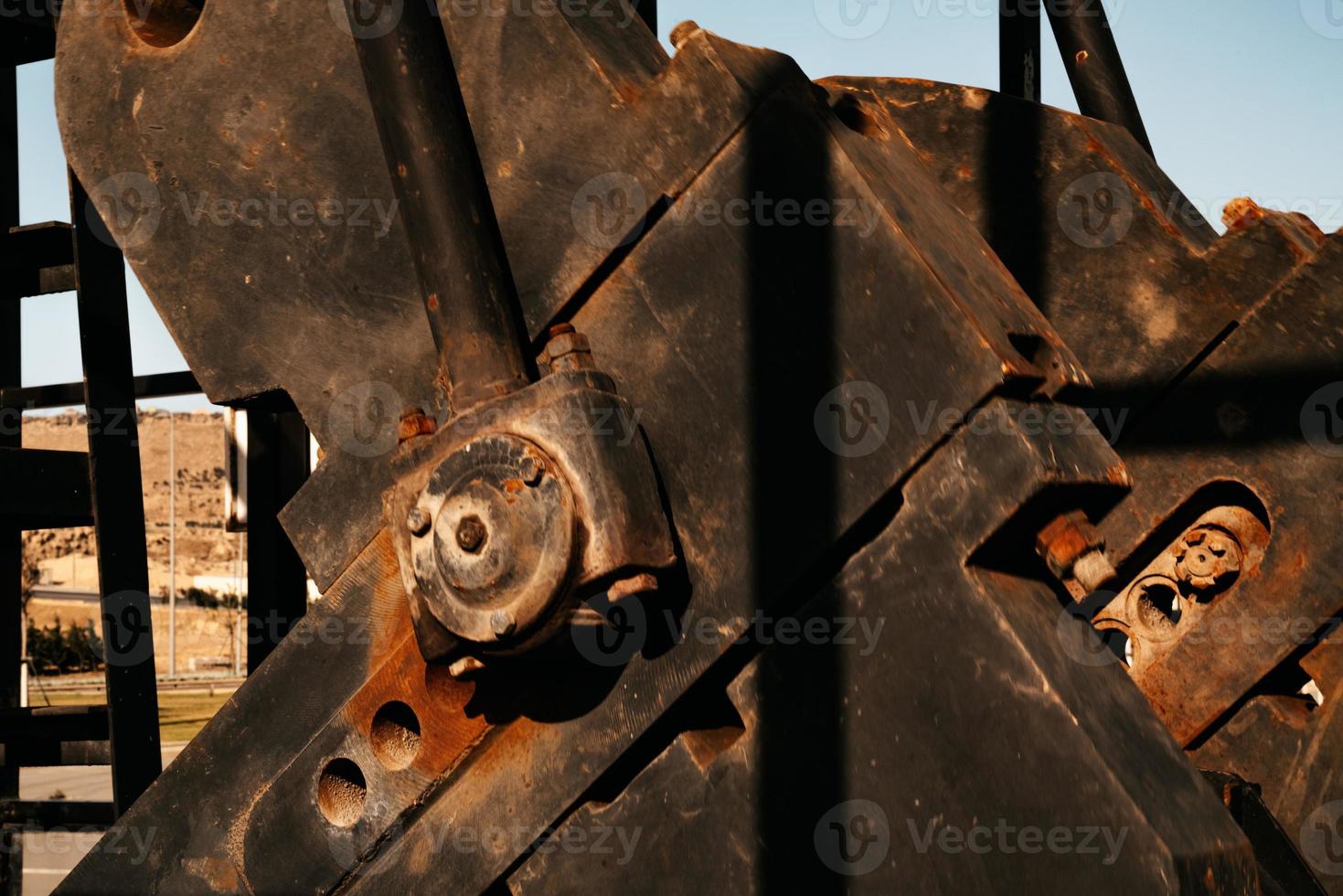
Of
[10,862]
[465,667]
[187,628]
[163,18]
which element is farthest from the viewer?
[187,628]

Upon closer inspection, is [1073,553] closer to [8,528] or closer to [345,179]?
[345,179]

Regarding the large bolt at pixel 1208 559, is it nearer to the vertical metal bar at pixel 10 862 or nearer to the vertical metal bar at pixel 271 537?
the vertical metal bar at pixel 271 537

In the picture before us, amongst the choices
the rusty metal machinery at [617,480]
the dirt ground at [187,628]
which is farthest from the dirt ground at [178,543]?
the rusty metal machinery at [617,480]

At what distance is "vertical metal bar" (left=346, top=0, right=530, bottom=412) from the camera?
4.93 feet

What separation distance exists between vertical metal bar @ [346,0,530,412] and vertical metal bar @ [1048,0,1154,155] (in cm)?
206

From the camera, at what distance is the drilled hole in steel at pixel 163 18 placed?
6.06ft

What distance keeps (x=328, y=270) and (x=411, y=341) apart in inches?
6.0

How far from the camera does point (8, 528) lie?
146 inches

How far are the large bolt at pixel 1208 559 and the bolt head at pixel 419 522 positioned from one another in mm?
1989

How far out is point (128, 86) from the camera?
1827 millimetres

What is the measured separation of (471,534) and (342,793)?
1.35 ft

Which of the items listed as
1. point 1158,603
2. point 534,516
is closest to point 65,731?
point 534,516

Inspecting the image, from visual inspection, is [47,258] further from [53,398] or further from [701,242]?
[701,242]

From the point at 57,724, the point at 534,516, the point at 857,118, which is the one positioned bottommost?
the point at 57,724
